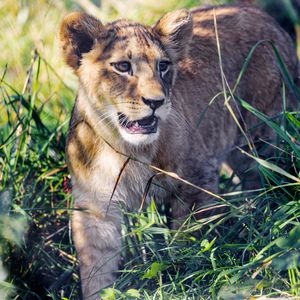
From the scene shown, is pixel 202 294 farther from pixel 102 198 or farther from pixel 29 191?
pixel 29 191

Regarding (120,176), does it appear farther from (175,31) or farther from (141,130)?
(175,31)

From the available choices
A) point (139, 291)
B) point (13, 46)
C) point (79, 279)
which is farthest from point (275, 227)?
point (13, 46)

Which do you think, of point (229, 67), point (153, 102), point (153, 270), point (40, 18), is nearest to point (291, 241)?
point (153, 270)

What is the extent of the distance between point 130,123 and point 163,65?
0.43m

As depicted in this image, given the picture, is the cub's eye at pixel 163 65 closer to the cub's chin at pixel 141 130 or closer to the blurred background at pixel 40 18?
the cub's chin at pixel 141 130

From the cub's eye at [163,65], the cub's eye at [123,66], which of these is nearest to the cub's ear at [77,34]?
the cub's eye at [123,66]

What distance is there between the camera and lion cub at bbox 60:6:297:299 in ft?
14.4

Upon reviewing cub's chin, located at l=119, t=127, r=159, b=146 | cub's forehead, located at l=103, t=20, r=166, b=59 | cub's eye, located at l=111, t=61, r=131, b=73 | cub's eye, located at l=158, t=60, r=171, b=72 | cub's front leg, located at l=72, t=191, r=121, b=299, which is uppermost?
cub's forehead, located at l=103, t=20, r=166, b=59

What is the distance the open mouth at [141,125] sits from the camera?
14.2 feet

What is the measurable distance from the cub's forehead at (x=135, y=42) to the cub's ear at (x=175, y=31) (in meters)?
0.13

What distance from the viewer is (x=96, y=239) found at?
4.77 m

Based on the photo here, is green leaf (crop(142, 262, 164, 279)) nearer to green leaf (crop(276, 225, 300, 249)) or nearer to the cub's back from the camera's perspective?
green leaf (crop(276, 225, 300, 249))

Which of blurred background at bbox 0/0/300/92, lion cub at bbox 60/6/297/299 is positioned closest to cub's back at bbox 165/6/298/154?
lion cub at bbox 60/6/297/299

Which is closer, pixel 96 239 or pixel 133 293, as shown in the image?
pixel 133 293
